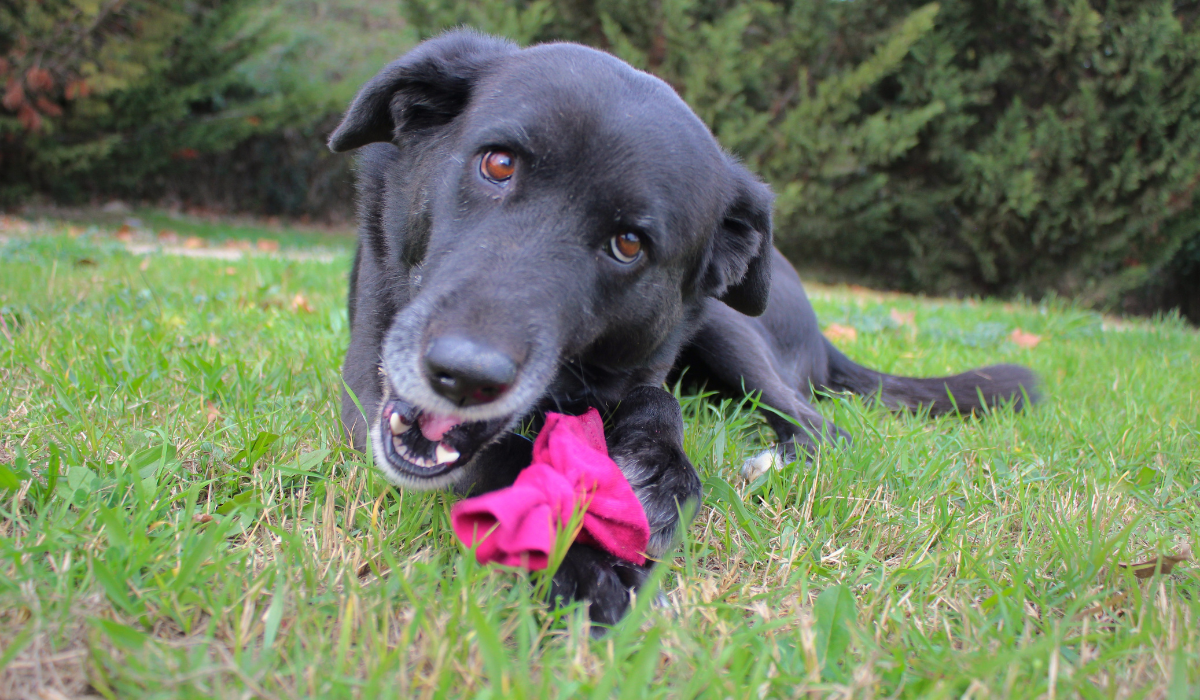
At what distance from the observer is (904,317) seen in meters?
6.23

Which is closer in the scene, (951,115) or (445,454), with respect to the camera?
(445,454)

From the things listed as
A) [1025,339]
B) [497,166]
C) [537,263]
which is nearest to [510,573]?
[537,263]

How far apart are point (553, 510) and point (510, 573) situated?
0.51 feet

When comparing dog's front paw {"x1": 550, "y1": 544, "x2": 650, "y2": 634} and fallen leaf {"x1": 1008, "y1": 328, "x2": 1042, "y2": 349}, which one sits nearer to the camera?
dog's front paw {"x1": 550, "y1": 544, "x2": 650, "y2": 634}

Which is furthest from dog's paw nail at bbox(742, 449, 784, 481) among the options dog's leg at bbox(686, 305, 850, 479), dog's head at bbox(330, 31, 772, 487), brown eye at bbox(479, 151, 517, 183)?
brown eye at bbox(479, 151, 517, 183)

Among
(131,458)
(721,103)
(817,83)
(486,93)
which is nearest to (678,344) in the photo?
(486,93)

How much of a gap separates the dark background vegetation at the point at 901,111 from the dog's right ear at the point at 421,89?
8182 millimetres

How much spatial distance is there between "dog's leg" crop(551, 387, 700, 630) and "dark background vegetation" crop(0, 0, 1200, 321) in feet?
27.8

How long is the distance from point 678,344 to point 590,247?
31.2 inches

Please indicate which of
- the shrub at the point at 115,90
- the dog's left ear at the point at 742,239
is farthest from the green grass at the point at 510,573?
the shrub at the point at 115,90

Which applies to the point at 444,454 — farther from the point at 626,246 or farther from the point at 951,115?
the point at 951,115

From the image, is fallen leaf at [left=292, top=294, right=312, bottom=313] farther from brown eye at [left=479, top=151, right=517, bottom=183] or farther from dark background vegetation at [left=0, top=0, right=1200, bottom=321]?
dark background vegetation at [left=0, top=0, right=1200, bottom=321]

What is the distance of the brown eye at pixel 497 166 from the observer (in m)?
1.86

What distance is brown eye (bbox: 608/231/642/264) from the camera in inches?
74.4
